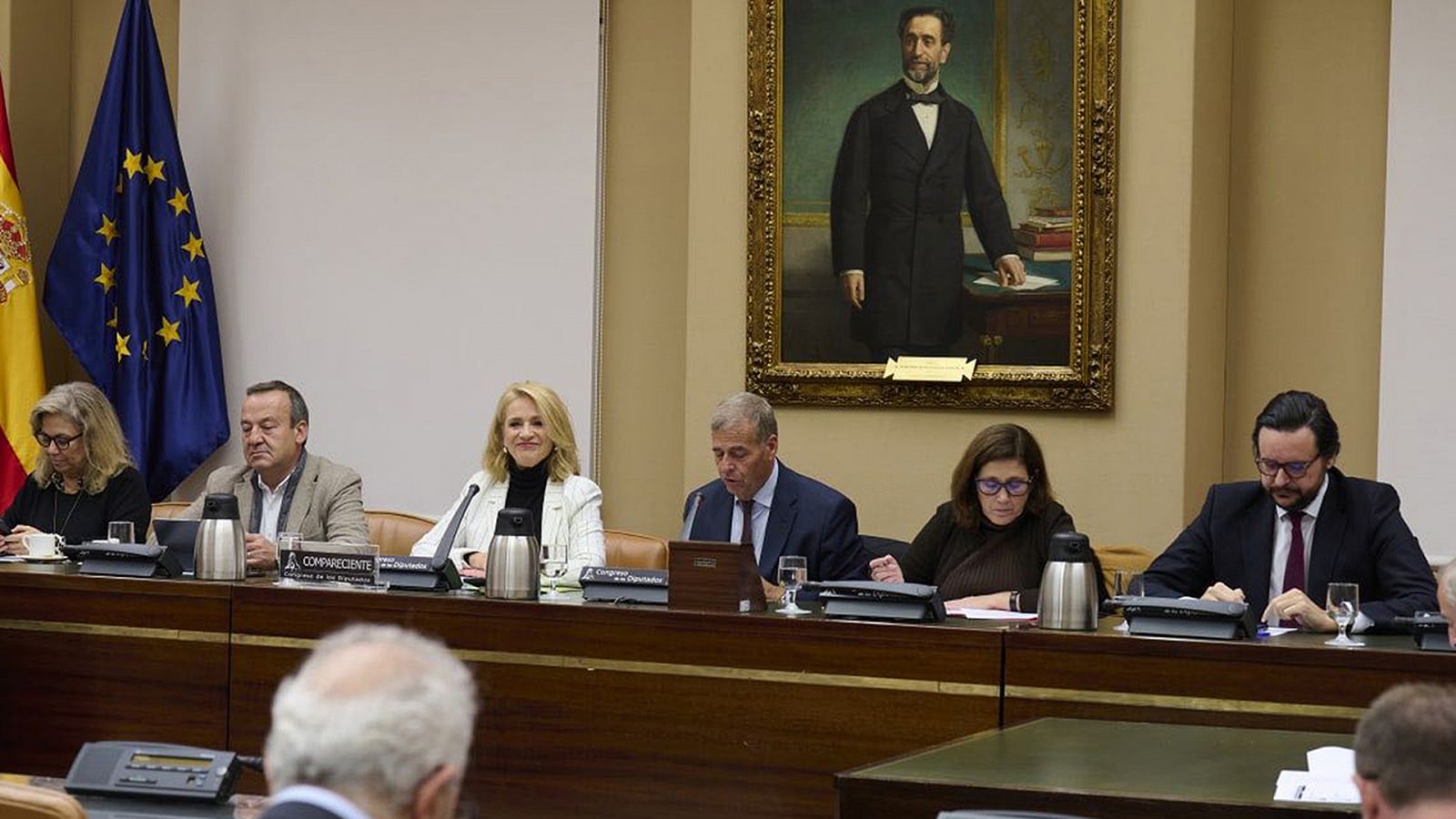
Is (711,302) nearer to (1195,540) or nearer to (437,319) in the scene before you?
(437,319)

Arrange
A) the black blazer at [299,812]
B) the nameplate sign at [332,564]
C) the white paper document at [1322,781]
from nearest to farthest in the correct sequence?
1. the black blazer at [299,812]
2. the white paper document at [1322,781]
3. the nameplate sign at [332,564]

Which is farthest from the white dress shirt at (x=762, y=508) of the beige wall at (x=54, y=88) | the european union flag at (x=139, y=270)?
the beige wall at (x=54, y=88)

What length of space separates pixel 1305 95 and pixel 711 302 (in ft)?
6.82

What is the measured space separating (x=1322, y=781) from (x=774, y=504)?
274 cm

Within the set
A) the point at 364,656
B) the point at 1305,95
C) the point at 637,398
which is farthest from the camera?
the point at 637,398

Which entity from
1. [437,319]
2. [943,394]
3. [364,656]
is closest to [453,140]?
[437,319]

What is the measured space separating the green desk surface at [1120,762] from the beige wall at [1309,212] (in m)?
2.53

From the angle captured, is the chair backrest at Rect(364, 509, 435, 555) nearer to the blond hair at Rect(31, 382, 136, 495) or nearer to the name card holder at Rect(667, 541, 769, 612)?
the blond hair at Rect(31, 382, 136, 495)

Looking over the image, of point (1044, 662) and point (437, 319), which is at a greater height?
point (437, 319)

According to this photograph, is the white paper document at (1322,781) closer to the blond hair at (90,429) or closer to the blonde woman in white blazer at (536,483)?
the blonde woman in white blazer at (536,483)

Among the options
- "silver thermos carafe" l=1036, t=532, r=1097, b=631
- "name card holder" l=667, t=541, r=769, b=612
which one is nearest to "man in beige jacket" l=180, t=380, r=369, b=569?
"name card holder" l=667, t=541, r=769, b=612

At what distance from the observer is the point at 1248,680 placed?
416 centimetres

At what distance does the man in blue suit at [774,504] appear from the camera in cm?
560

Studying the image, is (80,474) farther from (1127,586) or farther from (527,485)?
(1127,586)
